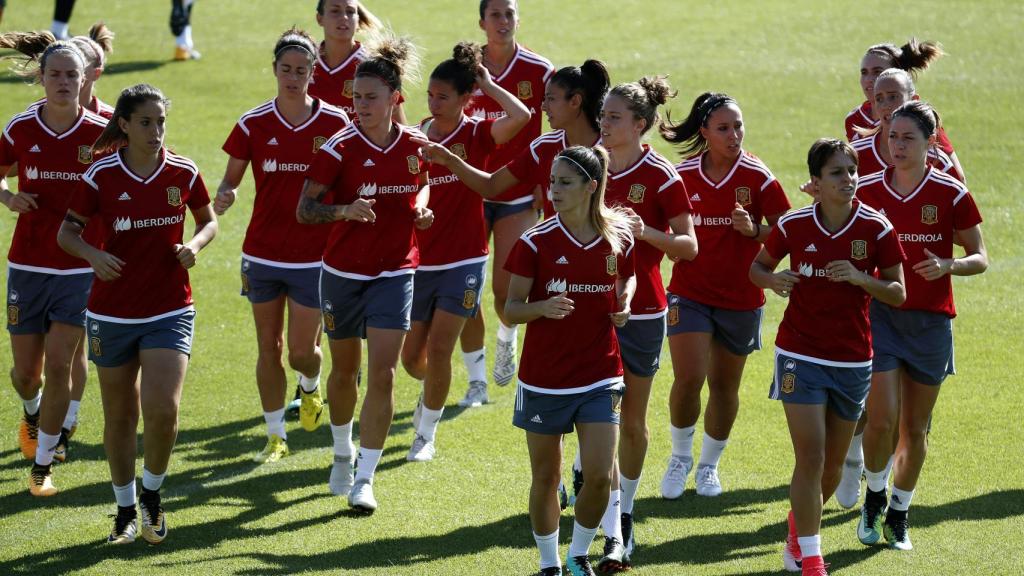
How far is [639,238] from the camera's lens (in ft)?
23.1

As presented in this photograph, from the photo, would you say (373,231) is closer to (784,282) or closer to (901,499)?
(784,282)

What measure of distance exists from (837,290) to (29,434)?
533 cm

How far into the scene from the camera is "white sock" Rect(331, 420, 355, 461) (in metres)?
8.26

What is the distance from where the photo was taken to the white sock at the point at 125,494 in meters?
7.40

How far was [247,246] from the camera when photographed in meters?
8.73

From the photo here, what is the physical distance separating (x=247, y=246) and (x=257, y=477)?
1466 millimetres

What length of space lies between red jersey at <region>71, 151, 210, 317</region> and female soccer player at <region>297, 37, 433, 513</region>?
34.8 inches

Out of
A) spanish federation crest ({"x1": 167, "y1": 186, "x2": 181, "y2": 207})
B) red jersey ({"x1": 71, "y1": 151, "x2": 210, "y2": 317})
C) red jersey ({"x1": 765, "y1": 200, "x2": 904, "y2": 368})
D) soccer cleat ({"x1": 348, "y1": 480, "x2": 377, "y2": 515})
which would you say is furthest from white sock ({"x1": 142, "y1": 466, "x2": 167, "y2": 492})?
red jersey ({"x1": 765, "y1": 200, "x2": 904, "y2": 368})

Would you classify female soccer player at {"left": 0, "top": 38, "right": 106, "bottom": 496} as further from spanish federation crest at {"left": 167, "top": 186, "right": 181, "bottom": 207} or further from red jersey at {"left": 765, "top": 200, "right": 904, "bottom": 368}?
red jersey at {"left": 765, "top": 200, "right": 904, "bottom": 368}

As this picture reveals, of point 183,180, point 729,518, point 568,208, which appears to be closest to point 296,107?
point 183,180

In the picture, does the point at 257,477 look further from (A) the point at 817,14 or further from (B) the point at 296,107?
(A) the point at 817,14

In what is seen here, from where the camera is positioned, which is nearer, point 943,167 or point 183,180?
point 183,180

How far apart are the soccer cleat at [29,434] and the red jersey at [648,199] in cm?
421

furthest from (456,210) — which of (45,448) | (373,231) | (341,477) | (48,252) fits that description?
(45,448)
